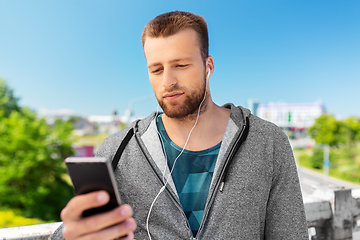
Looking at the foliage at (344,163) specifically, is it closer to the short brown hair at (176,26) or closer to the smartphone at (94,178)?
the short brown hair at (176,26)

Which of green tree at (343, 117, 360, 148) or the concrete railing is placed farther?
green tree at (343, 117, 360, 148)

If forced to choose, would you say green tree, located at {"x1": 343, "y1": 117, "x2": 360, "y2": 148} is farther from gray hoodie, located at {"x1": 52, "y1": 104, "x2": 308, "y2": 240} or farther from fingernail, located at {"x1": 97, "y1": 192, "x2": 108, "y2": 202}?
fingernail, located at {"x1": 97, "y1": 192, "x2": 108, "y2": 202}

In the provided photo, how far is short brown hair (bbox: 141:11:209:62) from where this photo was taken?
1571 millimetres

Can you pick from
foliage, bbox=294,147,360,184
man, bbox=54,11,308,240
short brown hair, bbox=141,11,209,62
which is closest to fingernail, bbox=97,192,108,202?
man, bbox=54,11,308,240

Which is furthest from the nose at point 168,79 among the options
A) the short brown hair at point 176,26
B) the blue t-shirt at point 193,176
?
the blue t-shirt at point 193,176

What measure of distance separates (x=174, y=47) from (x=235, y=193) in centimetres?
101

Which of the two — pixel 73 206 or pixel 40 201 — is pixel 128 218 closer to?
pixel 73 206

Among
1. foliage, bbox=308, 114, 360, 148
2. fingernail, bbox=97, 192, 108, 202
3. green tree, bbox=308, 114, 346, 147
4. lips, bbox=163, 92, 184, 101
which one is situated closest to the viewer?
fingernail, bbox=97, 192, 108, 202

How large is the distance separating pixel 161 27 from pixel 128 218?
1.24m

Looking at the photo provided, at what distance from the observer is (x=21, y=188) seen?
56.6ft

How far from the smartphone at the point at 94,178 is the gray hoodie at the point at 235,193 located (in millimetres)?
778

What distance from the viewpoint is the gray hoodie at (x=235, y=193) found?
1461 mm

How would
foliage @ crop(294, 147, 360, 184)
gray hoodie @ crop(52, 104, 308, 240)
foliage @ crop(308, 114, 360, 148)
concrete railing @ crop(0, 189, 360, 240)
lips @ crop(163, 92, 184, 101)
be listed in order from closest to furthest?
gray hoodie @ crop(52, 104, 308, 240)
lips @ crop(163, 92, 184, 101)
concrete railing @ crop(0, 189, 360, 240)
foliage @ crop(294, 147, 360, 184)
foliage @ crop(308, 114, 360, 148)

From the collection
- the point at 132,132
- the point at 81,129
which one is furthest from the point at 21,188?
the point at 81,129
